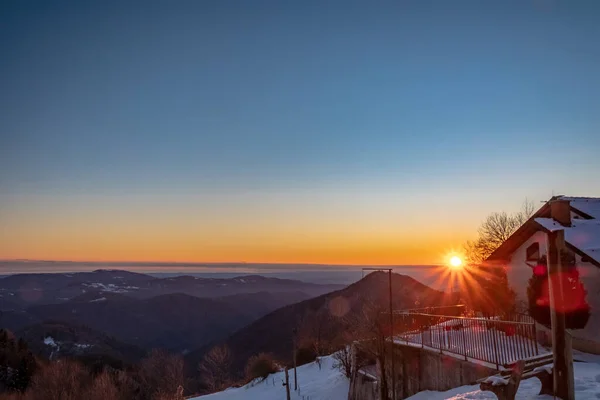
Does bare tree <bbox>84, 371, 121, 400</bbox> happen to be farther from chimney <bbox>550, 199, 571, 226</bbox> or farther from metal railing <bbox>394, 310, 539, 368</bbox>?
chimney <bbox>550, 199, 571, 226</bbox>

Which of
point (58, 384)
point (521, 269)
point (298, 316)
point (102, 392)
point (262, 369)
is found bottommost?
point (298, 316)

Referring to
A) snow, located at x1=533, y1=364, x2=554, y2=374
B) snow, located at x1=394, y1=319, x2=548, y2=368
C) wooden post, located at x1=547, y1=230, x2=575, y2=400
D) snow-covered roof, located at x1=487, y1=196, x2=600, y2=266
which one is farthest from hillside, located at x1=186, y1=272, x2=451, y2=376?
wooden post, located at x1=547, y1=230, x2=575, y2=400

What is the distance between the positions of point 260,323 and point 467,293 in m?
110

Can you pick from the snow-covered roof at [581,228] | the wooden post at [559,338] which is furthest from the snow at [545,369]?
the snow-covered roof at [581,228]

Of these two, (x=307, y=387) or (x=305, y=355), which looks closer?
(x=307, y=387)

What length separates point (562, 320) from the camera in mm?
9672

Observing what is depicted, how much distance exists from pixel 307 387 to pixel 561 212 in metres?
27.7

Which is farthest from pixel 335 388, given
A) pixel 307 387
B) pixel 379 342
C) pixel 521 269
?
pixel 521 269

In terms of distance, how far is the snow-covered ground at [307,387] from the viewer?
111 feet

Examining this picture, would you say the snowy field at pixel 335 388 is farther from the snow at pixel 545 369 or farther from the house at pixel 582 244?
the house at pixel 582 244

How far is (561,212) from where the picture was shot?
53.9 feet

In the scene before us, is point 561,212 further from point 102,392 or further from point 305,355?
point 102,392

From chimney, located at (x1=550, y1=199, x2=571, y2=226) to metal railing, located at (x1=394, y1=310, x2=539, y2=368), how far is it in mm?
3826

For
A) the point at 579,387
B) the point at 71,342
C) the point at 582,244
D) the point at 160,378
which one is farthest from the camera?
the point at 71,342
